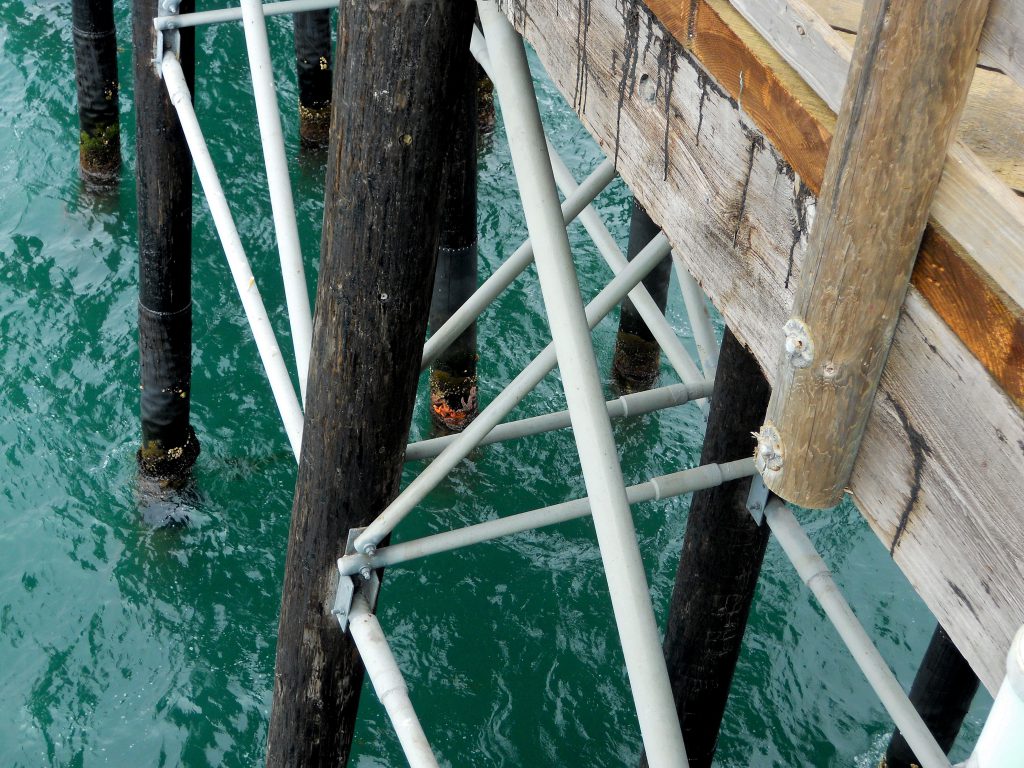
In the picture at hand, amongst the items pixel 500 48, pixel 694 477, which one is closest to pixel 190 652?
pixel 694 477

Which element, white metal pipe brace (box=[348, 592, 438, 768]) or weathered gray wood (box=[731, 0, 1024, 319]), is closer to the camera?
weathered gray wood (box=[731, 0, 1024, 319])

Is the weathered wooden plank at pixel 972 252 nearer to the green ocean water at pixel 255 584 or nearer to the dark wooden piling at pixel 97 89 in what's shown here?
the green ocean water at pixel 255 584

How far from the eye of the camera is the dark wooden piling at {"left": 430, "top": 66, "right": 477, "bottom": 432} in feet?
22.8

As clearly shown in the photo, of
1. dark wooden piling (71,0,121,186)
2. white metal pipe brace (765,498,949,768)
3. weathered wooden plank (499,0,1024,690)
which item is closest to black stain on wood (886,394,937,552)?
weathered wooden plank (499,0,1024,690)

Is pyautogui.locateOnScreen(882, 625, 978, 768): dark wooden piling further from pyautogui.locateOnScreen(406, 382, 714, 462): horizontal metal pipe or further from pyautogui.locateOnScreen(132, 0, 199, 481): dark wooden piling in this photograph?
pyautogui.locateOnScreen(132, 0, 199, 481): dark wooden piling

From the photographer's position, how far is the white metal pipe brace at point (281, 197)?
4.07m

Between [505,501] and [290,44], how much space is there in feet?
21.2

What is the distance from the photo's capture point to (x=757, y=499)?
4.09 m

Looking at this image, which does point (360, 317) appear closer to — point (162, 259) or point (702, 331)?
point (702, 331)

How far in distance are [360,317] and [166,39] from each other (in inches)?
122

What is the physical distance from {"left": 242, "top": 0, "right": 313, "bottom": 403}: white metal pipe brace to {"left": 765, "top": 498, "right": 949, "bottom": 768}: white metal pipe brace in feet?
5.72

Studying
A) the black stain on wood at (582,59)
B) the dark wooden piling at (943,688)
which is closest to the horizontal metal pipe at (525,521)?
the black stain on wood at (582,59)

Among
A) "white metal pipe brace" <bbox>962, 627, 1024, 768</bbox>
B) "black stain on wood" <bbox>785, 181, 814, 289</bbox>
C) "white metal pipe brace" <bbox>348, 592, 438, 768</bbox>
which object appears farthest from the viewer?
"white metal pipe brace" <bbox>348, 592, 438, 768</bbox>

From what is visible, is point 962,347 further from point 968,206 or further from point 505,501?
point 505,501
